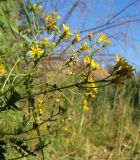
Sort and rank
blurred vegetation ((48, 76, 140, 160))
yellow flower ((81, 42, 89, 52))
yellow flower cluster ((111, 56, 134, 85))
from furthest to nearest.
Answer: blurred vegetation ((48, 76, 140, 160)) < yellow flower ((81, 42, 89, 52)) < yellow flower cluster ((111, 56, 134, 85))

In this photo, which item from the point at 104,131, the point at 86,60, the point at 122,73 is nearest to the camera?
the point at 122,73

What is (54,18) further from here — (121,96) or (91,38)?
(121,96)

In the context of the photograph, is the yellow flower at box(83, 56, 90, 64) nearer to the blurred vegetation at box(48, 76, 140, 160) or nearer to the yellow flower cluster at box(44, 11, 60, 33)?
the yellow flower cluster at box(44, 11, 60, 33)

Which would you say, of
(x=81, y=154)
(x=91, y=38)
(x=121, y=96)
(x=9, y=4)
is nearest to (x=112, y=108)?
(x=121, y=96)

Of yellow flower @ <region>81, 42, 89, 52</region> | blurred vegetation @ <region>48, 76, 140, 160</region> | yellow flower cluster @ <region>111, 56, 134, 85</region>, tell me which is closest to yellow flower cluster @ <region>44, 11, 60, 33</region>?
yellow flower @ <region>81, 42, 89, 52</region>

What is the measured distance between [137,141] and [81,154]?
1.86 feet

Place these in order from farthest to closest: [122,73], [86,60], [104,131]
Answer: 1. [104,131]
2. [86,60]
3. [122,73]

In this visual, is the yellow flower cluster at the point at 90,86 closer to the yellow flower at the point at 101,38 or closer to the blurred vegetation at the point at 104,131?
the yellow flower at the point at 101,38

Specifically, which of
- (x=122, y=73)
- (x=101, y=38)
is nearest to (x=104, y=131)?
(x=101, y=38)

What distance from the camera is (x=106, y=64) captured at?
3.52 metres

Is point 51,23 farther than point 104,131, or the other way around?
point 104,131

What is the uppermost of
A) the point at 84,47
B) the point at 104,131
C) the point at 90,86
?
the point at 84,47

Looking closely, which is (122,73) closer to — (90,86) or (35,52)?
(90,86)

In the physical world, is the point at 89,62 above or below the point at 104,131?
above
